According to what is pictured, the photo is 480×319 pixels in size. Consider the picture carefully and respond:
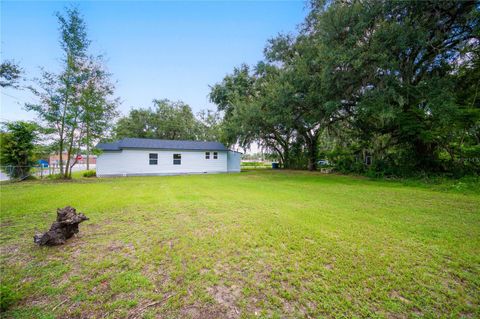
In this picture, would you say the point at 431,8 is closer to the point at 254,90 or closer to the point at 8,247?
the point at 254,90

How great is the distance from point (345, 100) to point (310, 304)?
11.8 metres

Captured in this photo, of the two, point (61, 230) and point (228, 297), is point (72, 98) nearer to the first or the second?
point (61, 230)

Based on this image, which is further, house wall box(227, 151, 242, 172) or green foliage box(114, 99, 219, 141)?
green foliage box(114, 99, 219, 141)

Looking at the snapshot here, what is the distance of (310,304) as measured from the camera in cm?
178

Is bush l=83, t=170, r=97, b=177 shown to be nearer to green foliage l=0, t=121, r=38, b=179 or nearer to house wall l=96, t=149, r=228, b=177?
house wall l=96, t=149, r=228, b=177

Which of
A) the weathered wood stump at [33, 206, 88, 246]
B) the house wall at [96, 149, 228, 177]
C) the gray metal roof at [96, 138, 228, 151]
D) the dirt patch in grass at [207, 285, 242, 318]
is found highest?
the gray metal roof at [96, 138, 228, 151]

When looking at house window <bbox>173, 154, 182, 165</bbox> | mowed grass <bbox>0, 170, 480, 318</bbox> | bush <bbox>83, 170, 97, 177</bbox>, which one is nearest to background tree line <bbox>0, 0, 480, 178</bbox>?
bush <bbox>83, 170, 97, 177</bbox>

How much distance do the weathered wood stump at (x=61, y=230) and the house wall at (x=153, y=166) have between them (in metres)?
12.4

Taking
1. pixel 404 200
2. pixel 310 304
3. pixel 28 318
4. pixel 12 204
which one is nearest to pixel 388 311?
pixel 310 304

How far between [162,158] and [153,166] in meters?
0.98

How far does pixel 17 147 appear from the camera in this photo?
998cm

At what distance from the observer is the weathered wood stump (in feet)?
9.48

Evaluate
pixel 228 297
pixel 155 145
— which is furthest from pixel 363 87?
pixel 155 145

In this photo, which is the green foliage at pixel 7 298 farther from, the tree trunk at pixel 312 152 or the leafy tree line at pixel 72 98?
the tree trunk at pixel 312 152
